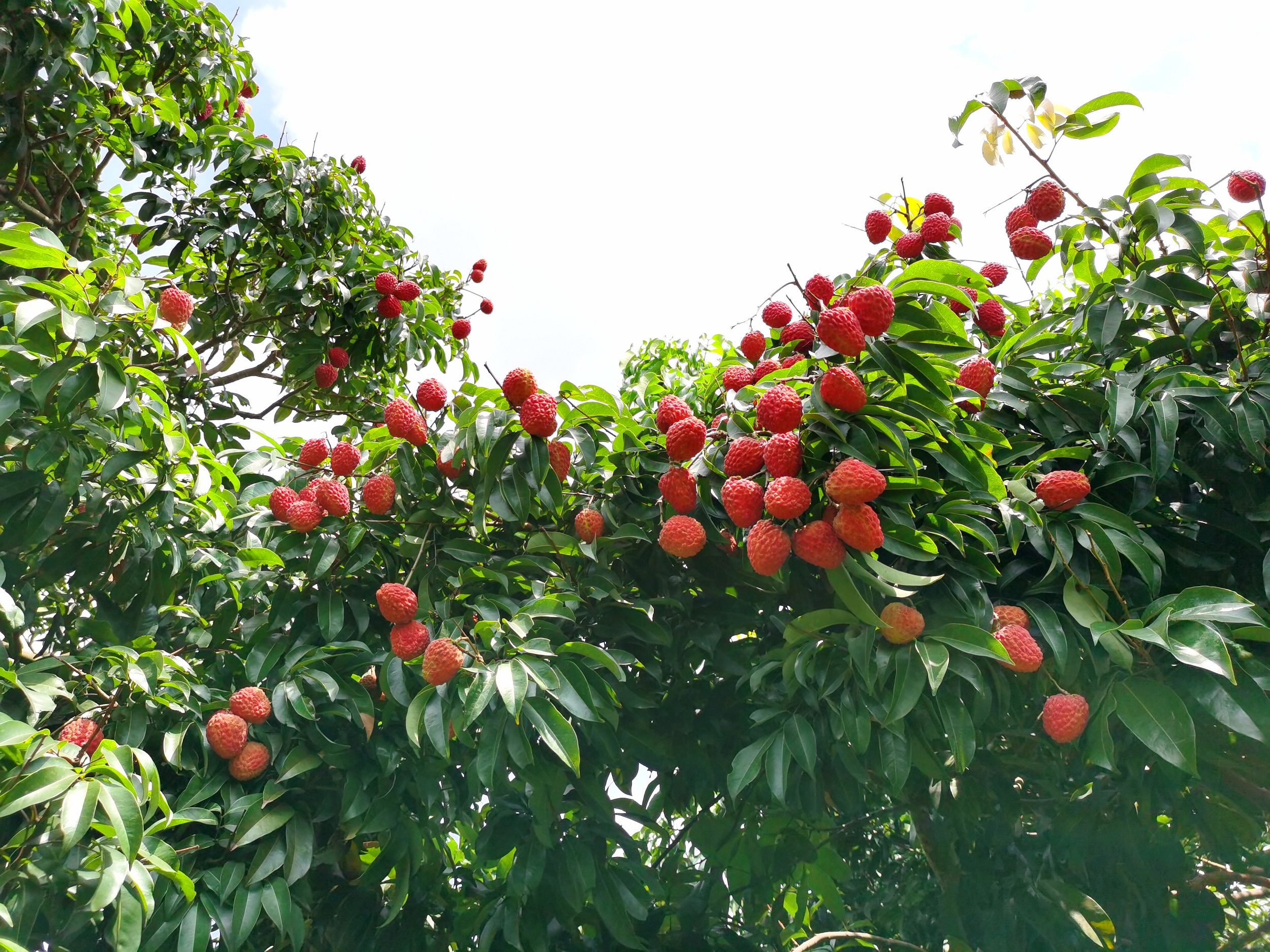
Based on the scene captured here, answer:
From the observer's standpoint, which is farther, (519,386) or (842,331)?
(519,386)

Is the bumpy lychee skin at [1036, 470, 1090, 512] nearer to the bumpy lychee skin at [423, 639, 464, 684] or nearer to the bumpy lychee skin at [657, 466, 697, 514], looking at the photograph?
the bumpy lychee skin at [657, 466, 697, 514]

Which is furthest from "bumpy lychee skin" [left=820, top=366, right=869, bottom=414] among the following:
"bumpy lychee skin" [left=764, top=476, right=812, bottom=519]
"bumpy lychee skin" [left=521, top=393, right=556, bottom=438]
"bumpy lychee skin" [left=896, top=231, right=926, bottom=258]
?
"bumpy lychee skin" [left=896, top=231, right=926, bottom=258]

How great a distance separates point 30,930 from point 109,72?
3.00 meters

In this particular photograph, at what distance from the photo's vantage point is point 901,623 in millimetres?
1629

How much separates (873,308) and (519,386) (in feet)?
2.59

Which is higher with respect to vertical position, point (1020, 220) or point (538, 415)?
point (1020, 220)

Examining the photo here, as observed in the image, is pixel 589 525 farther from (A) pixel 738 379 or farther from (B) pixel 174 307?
(B) pixel 174 307

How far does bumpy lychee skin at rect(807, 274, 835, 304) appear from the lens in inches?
78.7

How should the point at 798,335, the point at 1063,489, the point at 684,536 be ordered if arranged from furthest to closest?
the point at 798,335 < the point at 684,536 < the point at 1063,489

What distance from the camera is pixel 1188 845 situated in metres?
2.34

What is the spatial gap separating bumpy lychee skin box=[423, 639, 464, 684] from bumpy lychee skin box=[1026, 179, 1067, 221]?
1621mm

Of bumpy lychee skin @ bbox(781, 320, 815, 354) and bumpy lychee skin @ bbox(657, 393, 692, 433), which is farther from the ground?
bumpy lychee skin @ bbox(781, 320, 815, 354)

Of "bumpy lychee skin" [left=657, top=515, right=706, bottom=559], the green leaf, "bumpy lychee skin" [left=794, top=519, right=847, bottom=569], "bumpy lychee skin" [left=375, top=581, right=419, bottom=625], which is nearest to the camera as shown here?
the green leaf

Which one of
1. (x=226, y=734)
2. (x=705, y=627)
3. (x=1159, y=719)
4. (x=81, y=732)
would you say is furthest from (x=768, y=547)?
(x=81, y=732)
